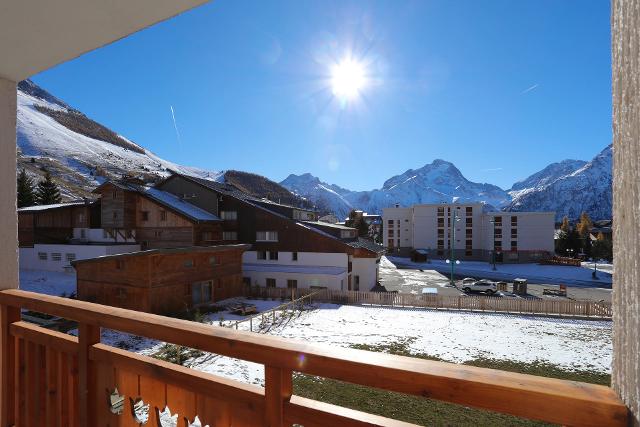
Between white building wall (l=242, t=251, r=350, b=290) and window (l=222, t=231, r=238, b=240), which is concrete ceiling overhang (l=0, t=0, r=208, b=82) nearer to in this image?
white building wall (l=242, t=251, r=350, b=290)

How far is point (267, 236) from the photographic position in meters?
26.3

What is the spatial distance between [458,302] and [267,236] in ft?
48.1

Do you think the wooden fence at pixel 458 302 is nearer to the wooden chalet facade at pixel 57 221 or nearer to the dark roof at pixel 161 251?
the dark roof at pixel 161 251

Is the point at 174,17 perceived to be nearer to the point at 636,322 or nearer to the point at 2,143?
the point at 2,143

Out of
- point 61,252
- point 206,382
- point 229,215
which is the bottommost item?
point 61,252

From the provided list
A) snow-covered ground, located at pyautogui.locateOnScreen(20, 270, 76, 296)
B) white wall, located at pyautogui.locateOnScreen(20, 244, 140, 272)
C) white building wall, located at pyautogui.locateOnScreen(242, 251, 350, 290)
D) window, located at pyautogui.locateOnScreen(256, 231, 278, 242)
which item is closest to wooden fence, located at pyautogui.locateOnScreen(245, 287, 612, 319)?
white building wall, located at pyautogui.locateOnScreen(242, 251, 350, 290)

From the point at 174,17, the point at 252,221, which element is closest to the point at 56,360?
the point at 174,17

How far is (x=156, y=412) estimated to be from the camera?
1744 millimetres

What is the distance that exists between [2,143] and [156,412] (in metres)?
2.67

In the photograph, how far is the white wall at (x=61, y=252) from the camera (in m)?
24.1

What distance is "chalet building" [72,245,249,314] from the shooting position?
54.6 feet

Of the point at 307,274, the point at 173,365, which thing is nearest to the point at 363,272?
the point at 307,274

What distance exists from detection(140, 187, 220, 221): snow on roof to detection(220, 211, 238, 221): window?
71 centimetres

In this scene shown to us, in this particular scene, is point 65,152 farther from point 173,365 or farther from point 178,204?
point 173,365
